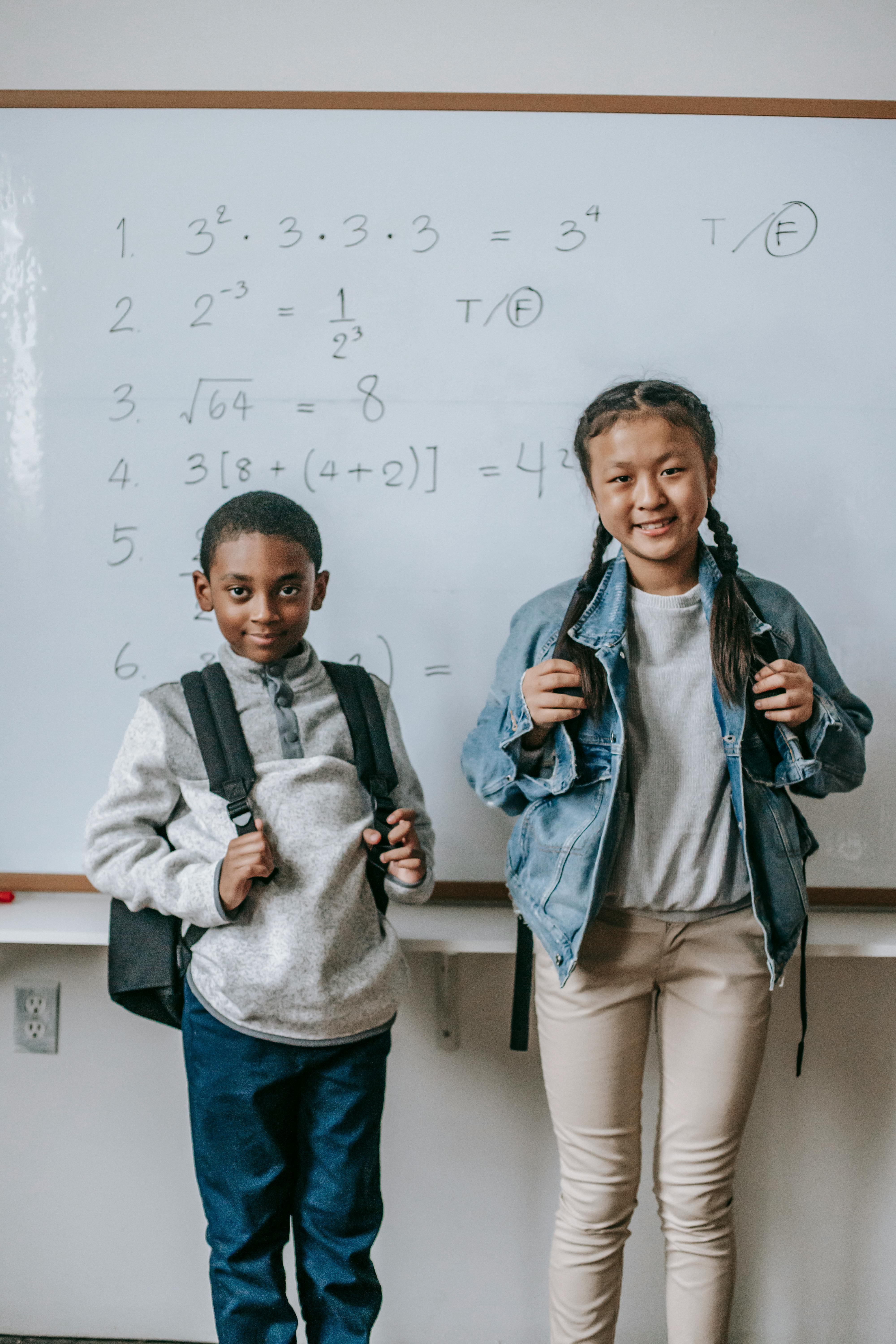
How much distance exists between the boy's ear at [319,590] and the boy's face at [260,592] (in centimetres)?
4

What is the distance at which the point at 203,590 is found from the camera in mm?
1068

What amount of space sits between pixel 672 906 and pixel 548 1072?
10.2 inches

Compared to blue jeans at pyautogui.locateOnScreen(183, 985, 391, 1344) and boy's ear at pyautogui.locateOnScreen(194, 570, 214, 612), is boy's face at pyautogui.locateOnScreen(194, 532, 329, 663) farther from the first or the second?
blue jeans at pyautogui.locateOnScreen(183, 985, 391, 1344)

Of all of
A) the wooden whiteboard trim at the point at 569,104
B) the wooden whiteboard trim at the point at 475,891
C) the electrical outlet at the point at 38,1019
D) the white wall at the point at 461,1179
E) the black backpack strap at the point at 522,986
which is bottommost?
the white wall at the point at 461,1179

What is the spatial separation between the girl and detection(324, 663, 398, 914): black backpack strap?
112mm

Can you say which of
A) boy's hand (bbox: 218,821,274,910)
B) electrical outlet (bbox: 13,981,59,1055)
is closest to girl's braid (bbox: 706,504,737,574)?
boy's hand (bbox: 218,821,274,910)

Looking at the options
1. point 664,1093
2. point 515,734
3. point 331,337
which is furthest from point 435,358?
point 664,1093

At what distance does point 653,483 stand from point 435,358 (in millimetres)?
493

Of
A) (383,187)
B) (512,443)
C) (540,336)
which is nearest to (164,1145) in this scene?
(512,443)

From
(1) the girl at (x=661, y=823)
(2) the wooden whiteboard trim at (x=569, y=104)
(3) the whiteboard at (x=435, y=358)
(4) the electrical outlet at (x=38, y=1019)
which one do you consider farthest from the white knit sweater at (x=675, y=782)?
(4) the electrical outlet at (x=38, y=1019)

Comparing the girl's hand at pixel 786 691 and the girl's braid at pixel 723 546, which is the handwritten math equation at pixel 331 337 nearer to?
the girl's braid at pixel 723 546

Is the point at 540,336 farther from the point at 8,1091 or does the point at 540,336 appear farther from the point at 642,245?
the point at 8,1091

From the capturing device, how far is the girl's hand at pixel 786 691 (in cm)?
96

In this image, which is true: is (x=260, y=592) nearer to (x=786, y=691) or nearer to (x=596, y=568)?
(x=596, y=568)
